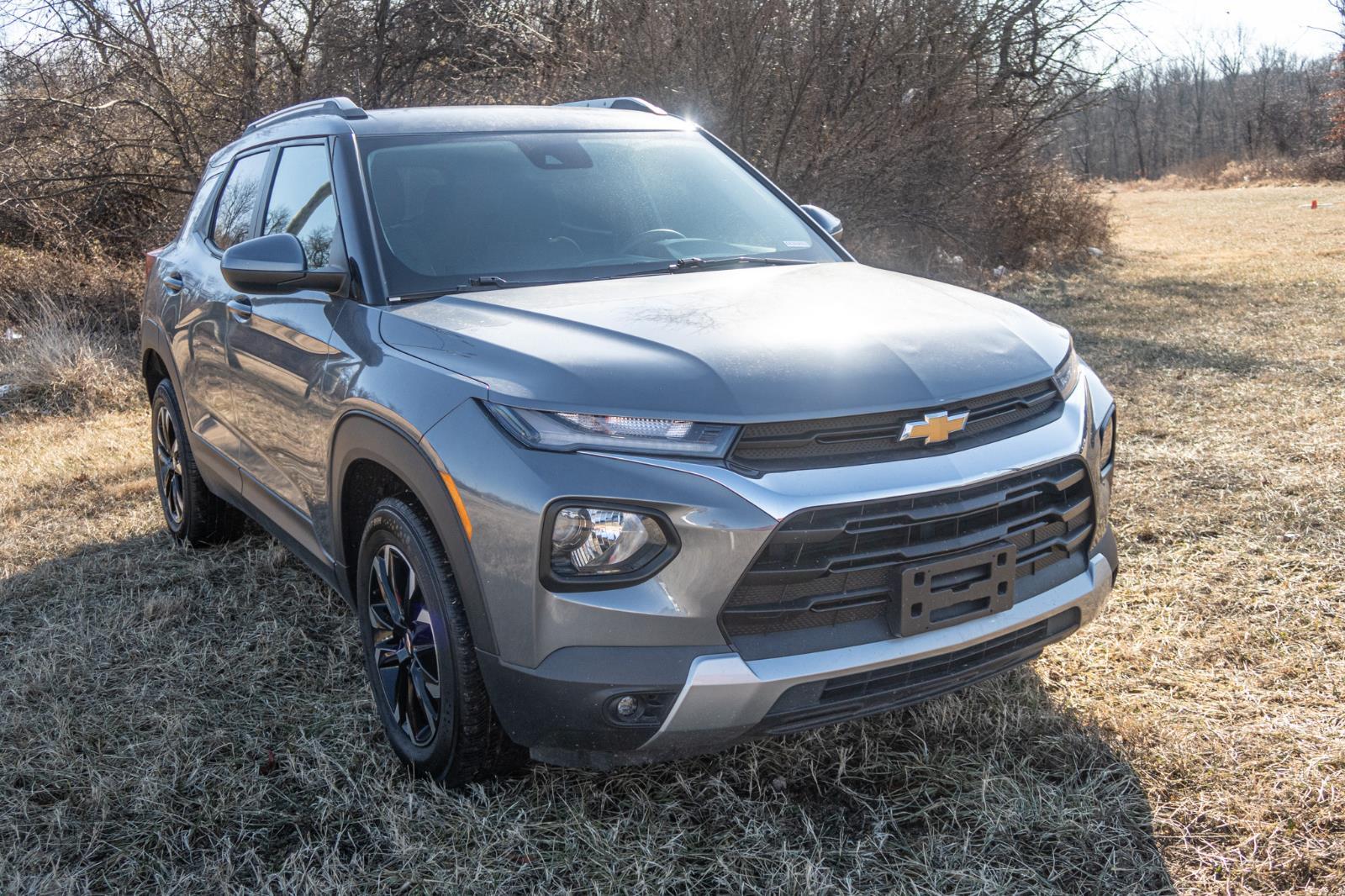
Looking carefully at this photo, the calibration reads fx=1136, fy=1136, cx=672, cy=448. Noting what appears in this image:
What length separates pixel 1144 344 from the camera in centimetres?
893

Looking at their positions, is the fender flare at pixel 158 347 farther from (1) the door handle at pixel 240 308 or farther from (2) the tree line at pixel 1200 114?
(2) the tree line at pixel 1200 114

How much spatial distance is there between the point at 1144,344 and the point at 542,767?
741 cm

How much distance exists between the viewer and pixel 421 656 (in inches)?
112

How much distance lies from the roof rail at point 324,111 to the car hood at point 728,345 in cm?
106

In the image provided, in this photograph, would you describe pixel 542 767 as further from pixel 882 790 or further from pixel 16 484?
pixel 16 484

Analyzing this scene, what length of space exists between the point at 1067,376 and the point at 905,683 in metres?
0.95

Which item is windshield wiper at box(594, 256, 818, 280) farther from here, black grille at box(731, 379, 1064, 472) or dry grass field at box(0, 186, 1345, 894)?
dry grass field at box(0, 186, 1345, 894)

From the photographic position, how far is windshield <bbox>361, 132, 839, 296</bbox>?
130 inches

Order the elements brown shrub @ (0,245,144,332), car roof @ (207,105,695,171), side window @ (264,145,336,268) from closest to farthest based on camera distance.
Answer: side window @ (264,145,336,268) → car roof @ (207,105,695,171) → brown shrub @ (0,245,144,332)

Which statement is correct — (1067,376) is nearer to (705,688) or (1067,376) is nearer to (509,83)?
(705,688)

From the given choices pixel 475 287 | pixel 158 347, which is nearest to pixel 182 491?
pixel 158 347

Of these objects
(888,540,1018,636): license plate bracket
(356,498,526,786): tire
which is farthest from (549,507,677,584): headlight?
(888,540,1018,636): license plate bracket

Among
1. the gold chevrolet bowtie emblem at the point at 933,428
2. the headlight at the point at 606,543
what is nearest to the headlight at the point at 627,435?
the headlight at the point at 606,543

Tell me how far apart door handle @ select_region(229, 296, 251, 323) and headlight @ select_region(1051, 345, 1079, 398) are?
2528mm
